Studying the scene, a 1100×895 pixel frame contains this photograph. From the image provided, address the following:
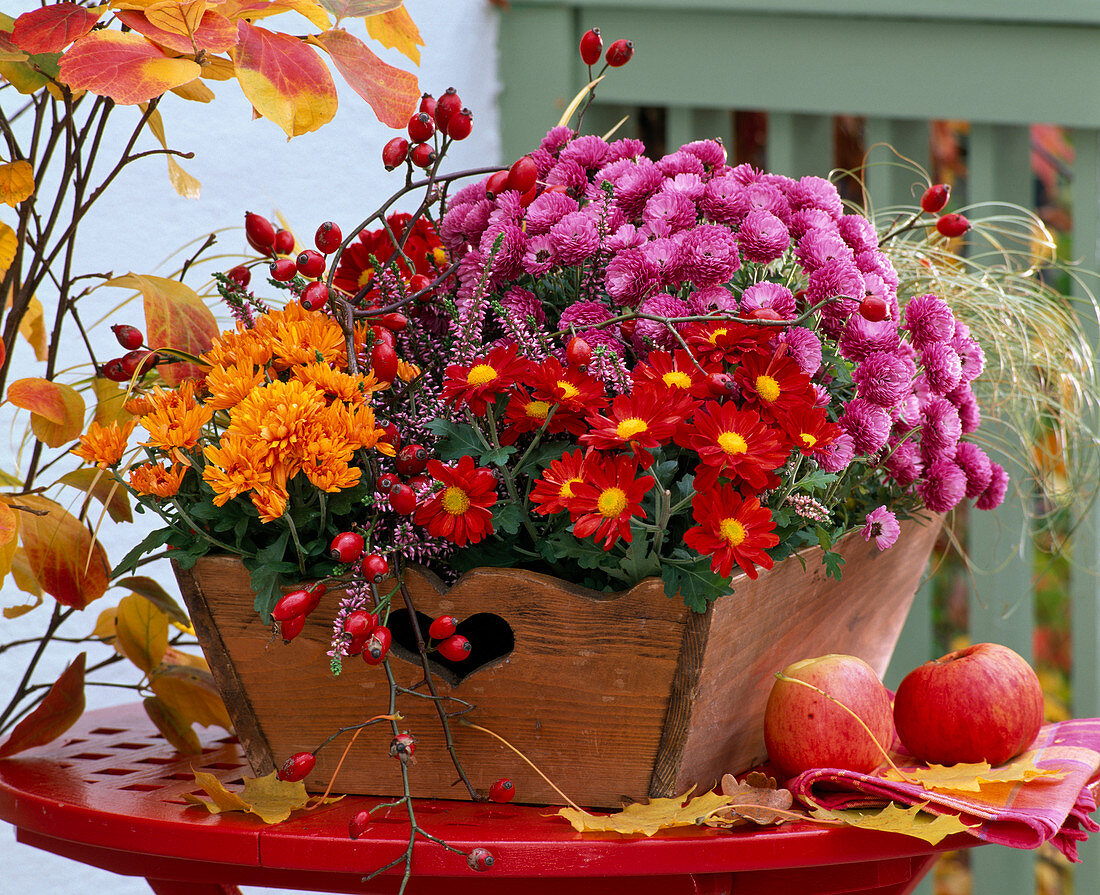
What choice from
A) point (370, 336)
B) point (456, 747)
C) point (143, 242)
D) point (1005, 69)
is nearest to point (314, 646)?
point (456, 747)

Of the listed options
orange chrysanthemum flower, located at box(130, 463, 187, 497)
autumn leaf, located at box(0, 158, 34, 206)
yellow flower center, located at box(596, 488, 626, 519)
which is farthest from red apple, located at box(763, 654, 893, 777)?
autumn leaf, located at box(0, 158, 34, 206)

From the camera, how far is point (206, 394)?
2.59 ft

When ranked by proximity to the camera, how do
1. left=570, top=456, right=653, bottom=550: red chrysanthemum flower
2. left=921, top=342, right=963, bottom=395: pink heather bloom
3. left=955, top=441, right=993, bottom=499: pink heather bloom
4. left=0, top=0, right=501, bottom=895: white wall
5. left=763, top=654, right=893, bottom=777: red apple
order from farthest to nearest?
left=0, top=0, right=501, bottom=895: white wall < left=955, top=441, right=993, bottom=499: pink heather bloom < left=921, top=342, right=963, bottom=395: pink heather bloom < left=763, top=654, right=893, bottom=777: red apple < left=570, top=456, right=653, bottom=550: red chrysanthemum flower

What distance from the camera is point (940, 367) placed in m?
0.81

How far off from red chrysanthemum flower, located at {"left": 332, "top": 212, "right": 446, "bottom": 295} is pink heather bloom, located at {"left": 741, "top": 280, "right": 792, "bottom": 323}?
0.26 m

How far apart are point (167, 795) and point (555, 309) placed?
446 mm

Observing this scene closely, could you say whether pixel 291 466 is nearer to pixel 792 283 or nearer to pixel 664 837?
pixel 664 837

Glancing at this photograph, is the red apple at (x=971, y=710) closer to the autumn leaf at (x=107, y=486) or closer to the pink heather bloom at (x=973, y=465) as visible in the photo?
the pink heather bloom at (x=973, y=465)

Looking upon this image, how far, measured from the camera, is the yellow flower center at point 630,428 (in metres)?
0.60

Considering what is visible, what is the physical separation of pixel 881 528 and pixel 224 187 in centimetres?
108

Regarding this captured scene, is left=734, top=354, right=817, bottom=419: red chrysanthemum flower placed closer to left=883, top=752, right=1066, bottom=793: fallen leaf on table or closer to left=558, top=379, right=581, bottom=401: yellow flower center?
left=558, top=379, right=581, bottom=401: yellow flower center

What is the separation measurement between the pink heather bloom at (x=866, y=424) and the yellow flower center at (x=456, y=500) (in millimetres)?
279

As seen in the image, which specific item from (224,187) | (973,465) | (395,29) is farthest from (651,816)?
(224,187)

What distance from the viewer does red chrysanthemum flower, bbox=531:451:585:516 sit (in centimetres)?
60
